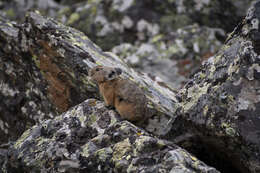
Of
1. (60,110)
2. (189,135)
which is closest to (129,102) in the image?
(189,135)

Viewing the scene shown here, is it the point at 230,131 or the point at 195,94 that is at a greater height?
the point at 195,94

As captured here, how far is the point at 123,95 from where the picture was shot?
21.9 feet

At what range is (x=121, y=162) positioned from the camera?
16.9 feet

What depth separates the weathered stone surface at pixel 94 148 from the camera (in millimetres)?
4906

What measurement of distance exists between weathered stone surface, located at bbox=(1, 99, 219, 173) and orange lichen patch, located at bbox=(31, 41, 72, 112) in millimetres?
1800

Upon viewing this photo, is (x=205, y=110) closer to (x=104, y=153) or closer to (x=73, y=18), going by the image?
(x=104, y=153)

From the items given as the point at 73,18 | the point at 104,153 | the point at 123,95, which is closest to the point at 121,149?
the point at 104,153

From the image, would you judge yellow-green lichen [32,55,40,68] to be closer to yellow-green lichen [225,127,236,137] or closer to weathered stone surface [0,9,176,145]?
weathered stone surface [0,9,176,145]

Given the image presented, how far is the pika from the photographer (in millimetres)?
6492

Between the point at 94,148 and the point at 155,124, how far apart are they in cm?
172

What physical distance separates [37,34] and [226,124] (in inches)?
228

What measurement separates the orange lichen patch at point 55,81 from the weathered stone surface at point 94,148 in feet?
5.91

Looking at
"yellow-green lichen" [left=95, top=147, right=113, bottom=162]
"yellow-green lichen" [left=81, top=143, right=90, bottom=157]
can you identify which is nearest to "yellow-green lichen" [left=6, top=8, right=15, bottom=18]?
"yellow-green lichen" [left=81, top=143, right=90, bottom=157]

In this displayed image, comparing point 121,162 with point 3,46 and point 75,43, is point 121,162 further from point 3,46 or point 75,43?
point 3,46
